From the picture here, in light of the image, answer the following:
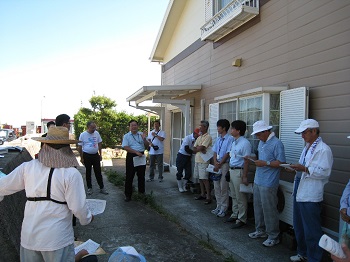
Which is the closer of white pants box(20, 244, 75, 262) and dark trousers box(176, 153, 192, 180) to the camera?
white pants box(20, 244, 75, 262)

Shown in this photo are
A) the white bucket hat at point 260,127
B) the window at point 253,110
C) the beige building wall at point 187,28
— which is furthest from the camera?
the beige building wall at point 187,28

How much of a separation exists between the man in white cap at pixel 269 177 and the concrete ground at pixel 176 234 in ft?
0.92

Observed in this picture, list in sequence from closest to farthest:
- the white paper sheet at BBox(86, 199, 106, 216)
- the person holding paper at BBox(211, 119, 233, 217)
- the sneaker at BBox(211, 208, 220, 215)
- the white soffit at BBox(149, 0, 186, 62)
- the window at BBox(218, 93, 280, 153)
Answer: the white paper sheet at BBox(86, 199, 106, 216)
the window at BBox(218, 93, 280, 153)
the person holding paper at BBox(211, 119, 233, 217)
the sneaker at BBox(211, 208, 220, 215)
the white soffit at BBox(149, 0, 186, 62)

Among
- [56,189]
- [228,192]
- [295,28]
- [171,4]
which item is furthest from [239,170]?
[171,4]

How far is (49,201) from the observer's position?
2217mm

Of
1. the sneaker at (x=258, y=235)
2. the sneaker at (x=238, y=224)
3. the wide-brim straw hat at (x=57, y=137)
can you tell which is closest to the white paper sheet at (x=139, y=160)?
the sneaker at (x=238, y=224)

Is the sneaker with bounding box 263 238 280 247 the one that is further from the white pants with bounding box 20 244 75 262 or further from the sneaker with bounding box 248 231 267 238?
the white pants with bounding box 20 244 75 262

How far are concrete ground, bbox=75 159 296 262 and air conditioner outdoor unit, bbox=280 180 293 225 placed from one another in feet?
1.21

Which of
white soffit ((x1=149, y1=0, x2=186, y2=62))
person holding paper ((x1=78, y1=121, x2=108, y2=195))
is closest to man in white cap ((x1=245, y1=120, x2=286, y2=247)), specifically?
person holding paper ((x1=78, y1=121, x2=108, y2=195))

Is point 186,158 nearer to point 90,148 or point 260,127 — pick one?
point 90,148

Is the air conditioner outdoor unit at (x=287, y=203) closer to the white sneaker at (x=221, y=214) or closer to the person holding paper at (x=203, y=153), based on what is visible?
the white sneaker at (x=221, y=214)

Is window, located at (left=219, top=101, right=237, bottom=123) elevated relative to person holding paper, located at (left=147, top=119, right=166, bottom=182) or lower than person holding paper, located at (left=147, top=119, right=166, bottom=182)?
elevated

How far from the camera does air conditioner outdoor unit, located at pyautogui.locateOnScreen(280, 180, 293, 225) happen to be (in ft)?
13.9

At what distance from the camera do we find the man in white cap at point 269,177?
4094 mm
